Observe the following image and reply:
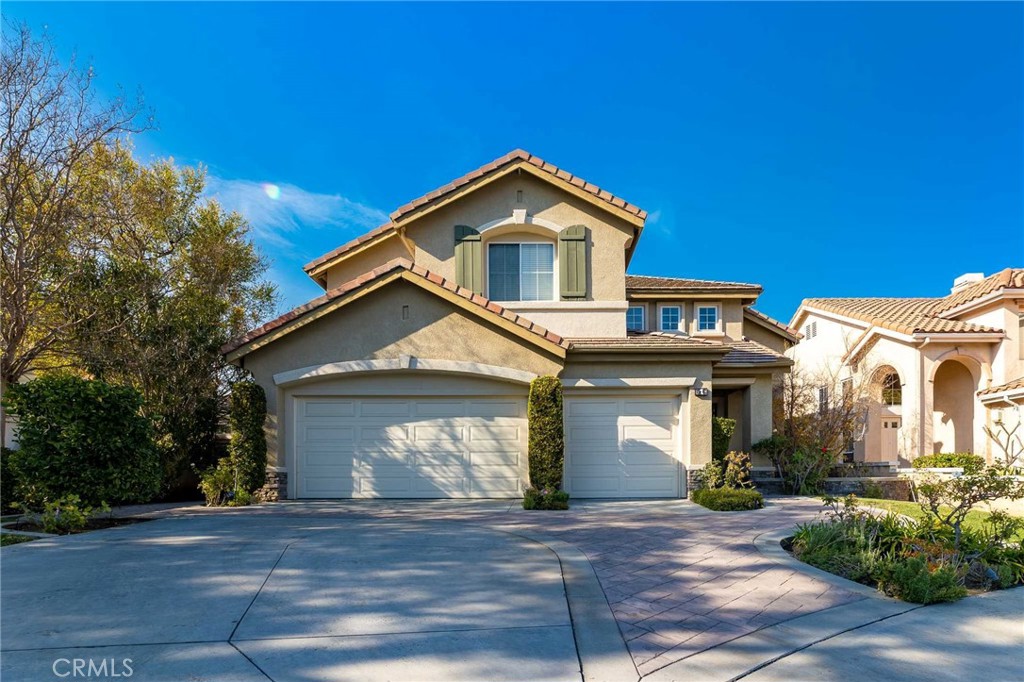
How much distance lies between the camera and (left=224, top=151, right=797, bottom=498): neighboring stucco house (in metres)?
12.1

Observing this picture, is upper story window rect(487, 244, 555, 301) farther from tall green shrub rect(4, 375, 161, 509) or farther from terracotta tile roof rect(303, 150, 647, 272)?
tall green shrub rect(4, 375, 161, 509)

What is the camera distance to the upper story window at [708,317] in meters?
18.0

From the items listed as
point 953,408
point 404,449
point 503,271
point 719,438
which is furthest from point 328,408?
point 953,408

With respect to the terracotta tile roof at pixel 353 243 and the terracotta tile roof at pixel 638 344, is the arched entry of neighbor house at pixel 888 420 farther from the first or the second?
the terracotta tile roof at pixel 353 243

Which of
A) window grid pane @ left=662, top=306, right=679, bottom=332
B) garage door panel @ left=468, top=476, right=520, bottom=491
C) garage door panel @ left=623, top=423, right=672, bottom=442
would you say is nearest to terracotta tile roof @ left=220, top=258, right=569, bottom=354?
garage door panel @ left=623, top=423, right=672, bottom=442

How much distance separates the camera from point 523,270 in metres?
14.1

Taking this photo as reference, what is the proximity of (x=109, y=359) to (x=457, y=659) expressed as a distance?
11.6 m

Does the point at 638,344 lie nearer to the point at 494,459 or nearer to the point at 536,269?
the point at 536,269

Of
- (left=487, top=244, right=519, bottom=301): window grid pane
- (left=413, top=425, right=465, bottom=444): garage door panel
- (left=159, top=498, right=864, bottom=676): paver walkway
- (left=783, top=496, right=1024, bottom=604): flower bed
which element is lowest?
(left=159, top=498, right=864, bottom=676): paver walkway

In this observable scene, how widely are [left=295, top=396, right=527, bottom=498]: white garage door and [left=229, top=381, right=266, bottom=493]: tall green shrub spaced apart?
2.64 ft

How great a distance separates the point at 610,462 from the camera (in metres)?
12.6

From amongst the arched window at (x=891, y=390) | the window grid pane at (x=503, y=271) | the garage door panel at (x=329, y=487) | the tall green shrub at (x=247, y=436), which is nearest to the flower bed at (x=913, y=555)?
the window grid pane at (x=503, y=271)
